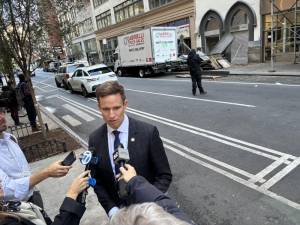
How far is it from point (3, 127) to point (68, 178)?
3.38m

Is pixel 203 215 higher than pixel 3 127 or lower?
lower

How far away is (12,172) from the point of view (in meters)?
2.61

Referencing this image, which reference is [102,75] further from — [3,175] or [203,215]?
[3,175]

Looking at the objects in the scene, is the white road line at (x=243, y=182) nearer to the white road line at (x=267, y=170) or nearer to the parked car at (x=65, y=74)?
the white road line at (x=267, y=170)

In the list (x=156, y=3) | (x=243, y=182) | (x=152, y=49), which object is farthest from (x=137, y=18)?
(x=243, y=182)

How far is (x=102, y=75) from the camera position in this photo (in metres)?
17.2

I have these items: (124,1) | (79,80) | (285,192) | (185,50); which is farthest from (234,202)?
(124,1)

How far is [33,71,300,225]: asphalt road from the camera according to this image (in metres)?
4.27

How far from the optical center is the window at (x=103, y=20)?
49537 mm

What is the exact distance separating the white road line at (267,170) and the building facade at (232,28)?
1904 cm

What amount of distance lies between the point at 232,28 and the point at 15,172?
2498 centimetres

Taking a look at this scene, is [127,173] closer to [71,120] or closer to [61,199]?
[61,199]

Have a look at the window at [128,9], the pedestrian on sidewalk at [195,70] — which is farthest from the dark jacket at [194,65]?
the window at [128,9]

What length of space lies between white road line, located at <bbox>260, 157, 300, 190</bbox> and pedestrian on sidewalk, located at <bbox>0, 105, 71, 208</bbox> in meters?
3.46
